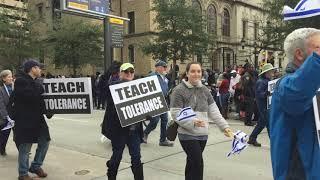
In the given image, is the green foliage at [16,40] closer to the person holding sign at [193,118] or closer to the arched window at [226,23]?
the arched window at [226,23]

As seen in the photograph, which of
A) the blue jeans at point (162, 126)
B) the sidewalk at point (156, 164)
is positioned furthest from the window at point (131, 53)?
the sidewalk at point (156, 164)

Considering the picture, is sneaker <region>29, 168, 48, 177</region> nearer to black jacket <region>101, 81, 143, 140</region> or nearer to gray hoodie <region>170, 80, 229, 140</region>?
black jacket <region>101, 81, 143, 140</region>

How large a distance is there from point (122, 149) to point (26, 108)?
1585mm

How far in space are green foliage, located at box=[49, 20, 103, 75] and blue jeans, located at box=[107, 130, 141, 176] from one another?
107 feet

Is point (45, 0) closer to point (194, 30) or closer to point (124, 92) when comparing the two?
point (194, 30)

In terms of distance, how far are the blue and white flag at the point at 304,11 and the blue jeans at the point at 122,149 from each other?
2.43 metres

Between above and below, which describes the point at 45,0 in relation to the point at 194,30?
above

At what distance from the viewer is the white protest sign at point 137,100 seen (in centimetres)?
628

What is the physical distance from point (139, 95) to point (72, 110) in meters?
1.27

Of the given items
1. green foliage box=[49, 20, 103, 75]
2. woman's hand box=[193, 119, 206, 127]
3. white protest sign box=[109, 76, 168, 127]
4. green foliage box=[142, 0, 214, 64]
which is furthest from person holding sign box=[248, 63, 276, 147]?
green foliage box=[49, 20, 103, 75]

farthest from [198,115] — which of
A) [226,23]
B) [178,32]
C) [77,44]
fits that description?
[226,23]

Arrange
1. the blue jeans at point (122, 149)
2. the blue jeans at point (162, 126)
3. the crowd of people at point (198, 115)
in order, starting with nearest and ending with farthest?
the crowd of people at point (198, 115), the blue jeans at point (122, 149), the blue jeans at point (162, 126)

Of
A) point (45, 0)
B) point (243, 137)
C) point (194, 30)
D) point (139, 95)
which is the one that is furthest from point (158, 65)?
point (45, 0)

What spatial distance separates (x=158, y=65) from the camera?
1011cm
